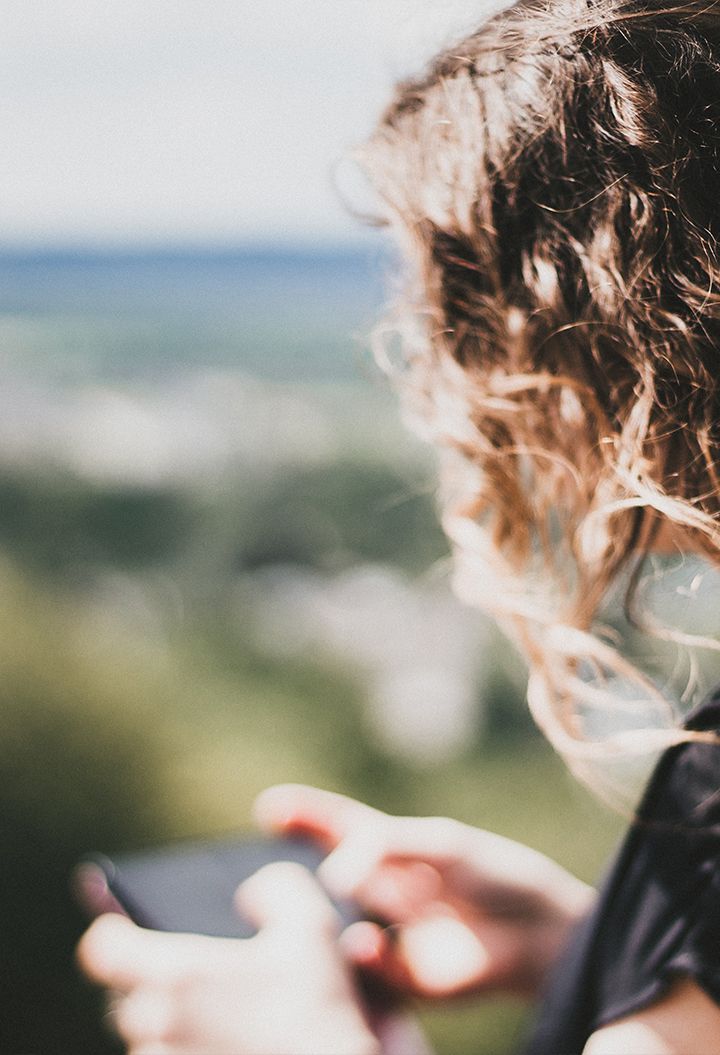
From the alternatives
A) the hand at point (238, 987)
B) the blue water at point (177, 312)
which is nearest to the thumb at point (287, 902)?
the hand at point (238, 987)

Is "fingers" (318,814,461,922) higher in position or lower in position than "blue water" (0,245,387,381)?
lower

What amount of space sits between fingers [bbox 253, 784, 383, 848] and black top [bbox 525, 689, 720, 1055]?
14.3 inches

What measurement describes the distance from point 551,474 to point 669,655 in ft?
4.97

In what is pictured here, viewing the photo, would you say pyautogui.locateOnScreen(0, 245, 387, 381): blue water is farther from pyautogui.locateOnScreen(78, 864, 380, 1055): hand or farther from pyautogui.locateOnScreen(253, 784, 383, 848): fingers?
pyautogui.locateOnScreen(78, 864, 380, 1055): hand

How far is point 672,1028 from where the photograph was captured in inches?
23.0

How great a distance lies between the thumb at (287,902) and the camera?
915 millimetres

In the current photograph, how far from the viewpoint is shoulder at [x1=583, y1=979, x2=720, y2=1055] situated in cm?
57

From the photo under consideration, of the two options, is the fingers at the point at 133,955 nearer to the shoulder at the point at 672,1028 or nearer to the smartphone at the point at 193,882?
the smartphone at the point at 193,882

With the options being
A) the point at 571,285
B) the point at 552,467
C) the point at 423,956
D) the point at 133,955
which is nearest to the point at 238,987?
the point at 133,955

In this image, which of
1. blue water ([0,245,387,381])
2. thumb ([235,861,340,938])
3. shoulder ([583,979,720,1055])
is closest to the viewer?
shoulder ([583,979,720,1055])

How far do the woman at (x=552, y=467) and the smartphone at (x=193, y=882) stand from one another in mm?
26

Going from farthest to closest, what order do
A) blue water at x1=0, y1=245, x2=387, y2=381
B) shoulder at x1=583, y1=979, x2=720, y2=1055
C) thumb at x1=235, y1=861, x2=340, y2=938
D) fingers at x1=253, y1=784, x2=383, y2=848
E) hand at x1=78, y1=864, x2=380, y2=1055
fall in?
blue water at x1=0, y1=245, x2=387, y2=381 → fingers at x1=253, y1=784, x2=383, y2=848 → thumb at x1=235, y1=861, x2=340, y2=938 → hand at x1=78, y1=864, x2=380, y2=1055 → shoulder at x1=583, y1=979, x2=720, y2=1055

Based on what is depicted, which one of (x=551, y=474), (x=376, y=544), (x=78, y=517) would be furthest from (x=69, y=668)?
(x=551, y=474)

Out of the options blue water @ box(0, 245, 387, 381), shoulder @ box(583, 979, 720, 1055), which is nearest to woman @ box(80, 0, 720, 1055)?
shoulder @ box(583, 979, 720, 1055)
